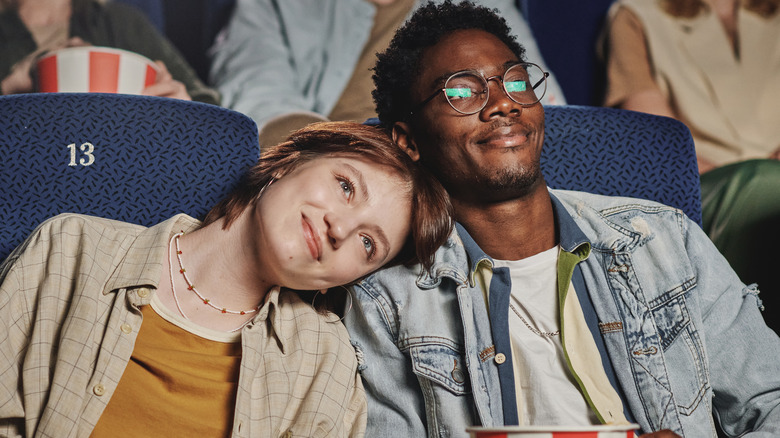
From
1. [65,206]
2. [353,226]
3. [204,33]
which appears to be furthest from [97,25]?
[353,226]

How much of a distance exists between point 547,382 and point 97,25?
244 cm

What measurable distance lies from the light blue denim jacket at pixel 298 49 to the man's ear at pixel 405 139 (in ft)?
3.55

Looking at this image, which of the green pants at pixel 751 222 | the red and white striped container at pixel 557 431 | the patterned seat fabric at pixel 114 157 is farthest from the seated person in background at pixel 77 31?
the red and white striped container at pixel 557 431

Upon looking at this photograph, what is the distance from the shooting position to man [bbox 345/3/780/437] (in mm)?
1292

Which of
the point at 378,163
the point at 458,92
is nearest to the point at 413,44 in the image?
the point at 458,92

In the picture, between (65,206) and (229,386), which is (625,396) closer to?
(229,386)

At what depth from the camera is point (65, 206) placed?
4.55 ft

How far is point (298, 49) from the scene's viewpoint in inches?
111

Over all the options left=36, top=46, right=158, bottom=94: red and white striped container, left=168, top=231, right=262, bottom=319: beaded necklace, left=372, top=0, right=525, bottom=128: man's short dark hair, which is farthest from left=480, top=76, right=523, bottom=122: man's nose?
left=36, top=46, right=158, bottom=94: red and white striped container

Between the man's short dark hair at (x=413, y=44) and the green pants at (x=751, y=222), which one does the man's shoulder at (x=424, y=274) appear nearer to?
the man's short dark hair at (x=413, y=44)

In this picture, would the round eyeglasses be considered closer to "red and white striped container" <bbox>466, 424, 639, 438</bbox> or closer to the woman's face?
the woman's face

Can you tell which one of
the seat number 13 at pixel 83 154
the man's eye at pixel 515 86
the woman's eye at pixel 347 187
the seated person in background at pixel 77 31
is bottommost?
the seated person in background at pixel 77 31

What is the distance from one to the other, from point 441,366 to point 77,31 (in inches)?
91.9

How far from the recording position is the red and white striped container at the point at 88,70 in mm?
1671
